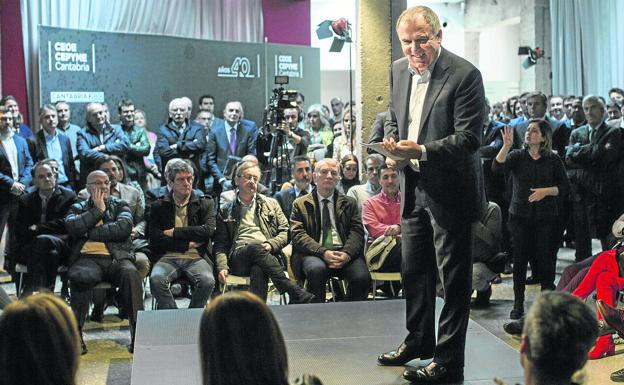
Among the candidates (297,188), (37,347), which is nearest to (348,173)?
(297,188)

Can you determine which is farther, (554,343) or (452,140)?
(452,140)

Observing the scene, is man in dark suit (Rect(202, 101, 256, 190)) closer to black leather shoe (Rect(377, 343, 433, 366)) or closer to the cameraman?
the cameraman

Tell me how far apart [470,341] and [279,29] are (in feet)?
33.1

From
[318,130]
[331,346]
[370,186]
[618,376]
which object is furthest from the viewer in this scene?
[318,130]

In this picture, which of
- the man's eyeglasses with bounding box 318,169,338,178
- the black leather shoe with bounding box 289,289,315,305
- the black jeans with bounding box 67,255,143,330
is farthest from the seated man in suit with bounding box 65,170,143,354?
the man's eyeglasses with bounding box 318,169,338,178

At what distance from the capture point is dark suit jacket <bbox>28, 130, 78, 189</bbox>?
7484 mm

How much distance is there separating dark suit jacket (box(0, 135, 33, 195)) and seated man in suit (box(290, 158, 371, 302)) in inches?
91.0

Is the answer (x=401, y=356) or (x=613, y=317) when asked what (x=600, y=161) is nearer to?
(x=613, y=317)

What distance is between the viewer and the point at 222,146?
8.51 metres

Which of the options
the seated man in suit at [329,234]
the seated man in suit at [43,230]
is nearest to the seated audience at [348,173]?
the seated man in suit at [329,234]

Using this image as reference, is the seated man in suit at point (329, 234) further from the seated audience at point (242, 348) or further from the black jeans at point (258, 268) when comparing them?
the seated audience at point (242, 348)

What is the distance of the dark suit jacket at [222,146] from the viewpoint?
823 cm

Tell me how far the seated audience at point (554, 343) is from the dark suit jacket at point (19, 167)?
221 inches

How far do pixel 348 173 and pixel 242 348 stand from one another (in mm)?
4953
